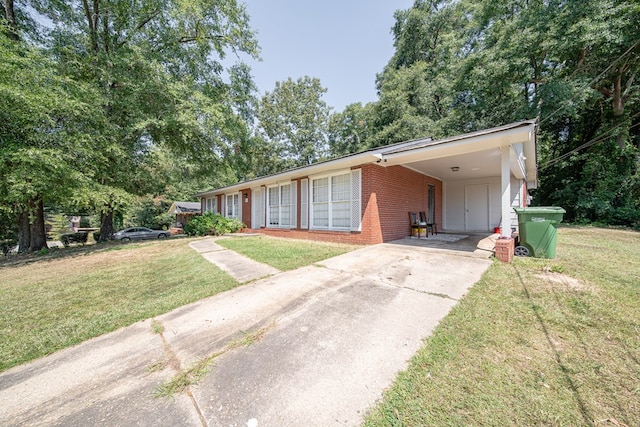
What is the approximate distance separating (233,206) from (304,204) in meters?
8.11

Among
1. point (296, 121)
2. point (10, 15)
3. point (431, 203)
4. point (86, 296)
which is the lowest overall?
point (86, 296)

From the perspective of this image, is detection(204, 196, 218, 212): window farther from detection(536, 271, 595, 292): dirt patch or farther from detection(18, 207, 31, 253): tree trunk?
detection(536, 271, 595, 292): dirt patch

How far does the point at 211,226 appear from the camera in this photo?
12.9 m

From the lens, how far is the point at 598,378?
189 centimetres

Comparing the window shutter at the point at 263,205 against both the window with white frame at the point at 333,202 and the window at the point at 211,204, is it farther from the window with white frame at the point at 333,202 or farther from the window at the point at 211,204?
the window at the point at 211,204

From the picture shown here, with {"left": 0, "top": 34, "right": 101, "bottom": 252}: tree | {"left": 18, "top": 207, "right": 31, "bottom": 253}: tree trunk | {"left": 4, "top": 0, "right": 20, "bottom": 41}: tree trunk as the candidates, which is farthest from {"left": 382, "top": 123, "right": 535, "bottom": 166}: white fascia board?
{"left": 18, "top": 207, "right": 31, "bottom": 253}: tree trunk

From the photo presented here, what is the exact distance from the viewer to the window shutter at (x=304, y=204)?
9602 millimetres

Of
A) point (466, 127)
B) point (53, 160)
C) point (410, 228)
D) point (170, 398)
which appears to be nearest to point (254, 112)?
point (53, 160)

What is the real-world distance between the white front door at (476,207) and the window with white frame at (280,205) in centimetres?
876

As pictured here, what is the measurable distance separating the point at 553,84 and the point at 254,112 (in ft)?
57.6

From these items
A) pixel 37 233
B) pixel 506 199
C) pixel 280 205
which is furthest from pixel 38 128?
pixel 506 199

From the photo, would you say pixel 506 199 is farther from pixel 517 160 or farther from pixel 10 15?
pixel 10 15

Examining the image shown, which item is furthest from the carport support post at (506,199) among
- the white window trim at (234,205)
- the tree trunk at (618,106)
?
the tree trunk at (618,106)

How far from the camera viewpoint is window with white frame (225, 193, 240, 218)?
50.6ft
